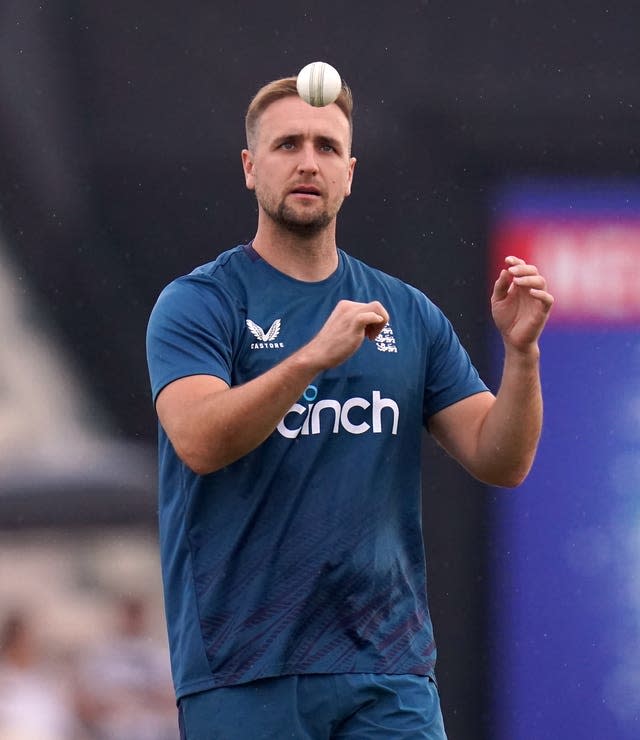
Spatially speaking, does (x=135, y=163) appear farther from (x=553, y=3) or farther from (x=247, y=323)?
(x=247, y=323)

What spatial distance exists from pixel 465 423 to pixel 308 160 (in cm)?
67

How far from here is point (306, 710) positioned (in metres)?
2.92

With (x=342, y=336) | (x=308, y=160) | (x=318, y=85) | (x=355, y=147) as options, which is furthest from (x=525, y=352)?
(x=355, y=147)

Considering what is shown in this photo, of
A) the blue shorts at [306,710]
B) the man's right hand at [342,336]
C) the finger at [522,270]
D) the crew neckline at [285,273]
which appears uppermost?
the crew neckline at [285,273]

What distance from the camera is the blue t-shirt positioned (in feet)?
9.61

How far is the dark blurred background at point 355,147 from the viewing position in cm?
468

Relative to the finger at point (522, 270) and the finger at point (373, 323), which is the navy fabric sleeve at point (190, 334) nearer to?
the finger at point (373, 323)

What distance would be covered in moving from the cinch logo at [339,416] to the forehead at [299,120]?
59 cm

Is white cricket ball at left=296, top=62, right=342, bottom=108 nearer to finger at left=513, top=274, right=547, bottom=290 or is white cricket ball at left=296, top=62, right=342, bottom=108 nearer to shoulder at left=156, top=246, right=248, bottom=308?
shoulder at left=156, top=246, right=248, bottom=308

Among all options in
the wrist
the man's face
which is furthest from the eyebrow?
the wrist

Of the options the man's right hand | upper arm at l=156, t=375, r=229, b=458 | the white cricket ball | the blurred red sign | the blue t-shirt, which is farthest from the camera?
the blurred red sign

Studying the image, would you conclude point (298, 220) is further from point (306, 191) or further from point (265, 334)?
point (265, 334)

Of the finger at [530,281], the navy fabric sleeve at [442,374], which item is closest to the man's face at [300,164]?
the navy fabric sleeve at [442,374]

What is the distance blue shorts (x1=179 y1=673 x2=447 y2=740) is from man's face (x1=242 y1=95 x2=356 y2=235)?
3.15 feet
